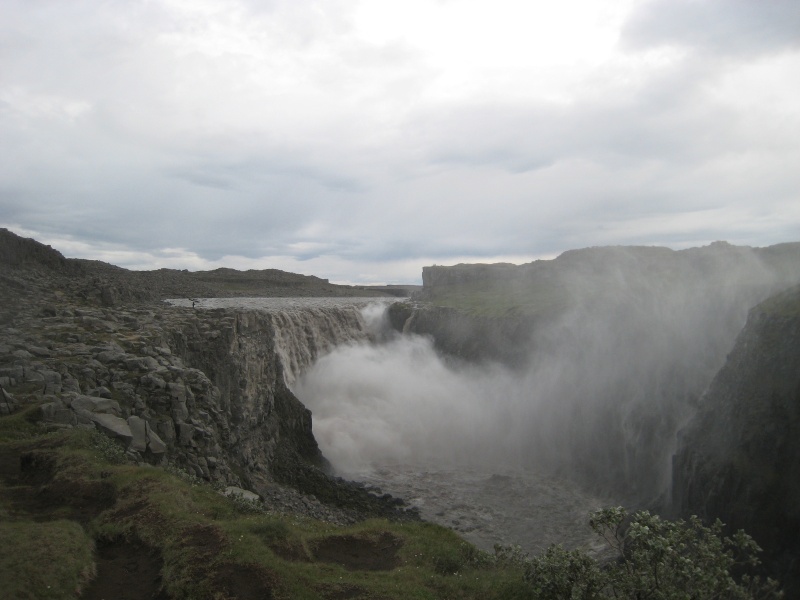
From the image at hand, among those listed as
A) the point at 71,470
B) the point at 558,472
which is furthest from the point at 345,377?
the point at 71,470

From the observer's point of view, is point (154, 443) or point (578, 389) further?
point (578, 389)

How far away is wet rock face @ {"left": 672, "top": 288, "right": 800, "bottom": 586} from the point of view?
19984 mm

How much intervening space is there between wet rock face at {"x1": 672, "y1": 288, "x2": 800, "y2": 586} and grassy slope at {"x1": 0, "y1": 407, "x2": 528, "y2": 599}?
12767mm

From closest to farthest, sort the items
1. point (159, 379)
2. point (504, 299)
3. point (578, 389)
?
point (159, 379) < point (578, 389) < point (504, 299)

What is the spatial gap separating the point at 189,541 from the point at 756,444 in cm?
2121

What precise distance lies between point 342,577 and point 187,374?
554 inches

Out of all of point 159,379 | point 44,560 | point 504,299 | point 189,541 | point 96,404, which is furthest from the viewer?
point 504,299

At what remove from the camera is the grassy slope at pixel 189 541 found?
10.1 meters

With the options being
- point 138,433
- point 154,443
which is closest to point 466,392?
point 154,443

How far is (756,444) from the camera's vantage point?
21.7 m

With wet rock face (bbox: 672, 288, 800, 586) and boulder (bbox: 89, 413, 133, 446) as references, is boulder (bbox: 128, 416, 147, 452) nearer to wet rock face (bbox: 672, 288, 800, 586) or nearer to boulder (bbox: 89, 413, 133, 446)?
boulder (bbox: 89, 413, 133, 446)

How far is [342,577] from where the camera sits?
11547mm

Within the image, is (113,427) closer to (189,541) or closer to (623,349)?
(189,541)

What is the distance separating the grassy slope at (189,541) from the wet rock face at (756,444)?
12.8 meters
